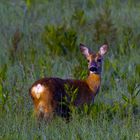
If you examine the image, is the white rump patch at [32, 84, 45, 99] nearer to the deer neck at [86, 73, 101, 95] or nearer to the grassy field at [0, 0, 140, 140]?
the grassy field at [0, 0, 140, 140]

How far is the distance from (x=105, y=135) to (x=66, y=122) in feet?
2.77

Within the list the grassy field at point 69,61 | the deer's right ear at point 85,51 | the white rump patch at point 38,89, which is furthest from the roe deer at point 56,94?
the deer's right ear at point 85,51

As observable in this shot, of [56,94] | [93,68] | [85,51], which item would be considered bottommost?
[56,94]

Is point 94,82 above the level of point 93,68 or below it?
below

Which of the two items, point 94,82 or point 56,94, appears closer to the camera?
point 56,94

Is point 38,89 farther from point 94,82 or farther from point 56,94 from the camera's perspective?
point 94,82

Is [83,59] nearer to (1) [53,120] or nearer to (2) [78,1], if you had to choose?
(1) [53,120]

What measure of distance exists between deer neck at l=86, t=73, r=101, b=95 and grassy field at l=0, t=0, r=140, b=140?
18 cm

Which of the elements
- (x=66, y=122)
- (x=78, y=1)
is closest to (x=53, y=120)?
(x=66, y=122)

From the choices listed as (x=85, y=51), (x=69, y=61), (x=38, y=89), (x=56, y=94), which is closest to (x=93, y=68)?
(x=85, y=51)

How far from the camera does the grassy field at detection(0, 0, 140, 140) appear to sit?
7316 millimetres

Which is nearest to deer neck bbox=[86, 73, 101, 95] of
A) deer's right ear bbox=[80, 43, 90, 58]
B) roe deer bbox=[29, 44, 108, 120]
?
roe deer bbox=[29, 44, 108, 120]

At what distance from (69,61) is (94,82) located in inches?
83.5

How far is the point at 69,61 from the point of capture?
430 inches
